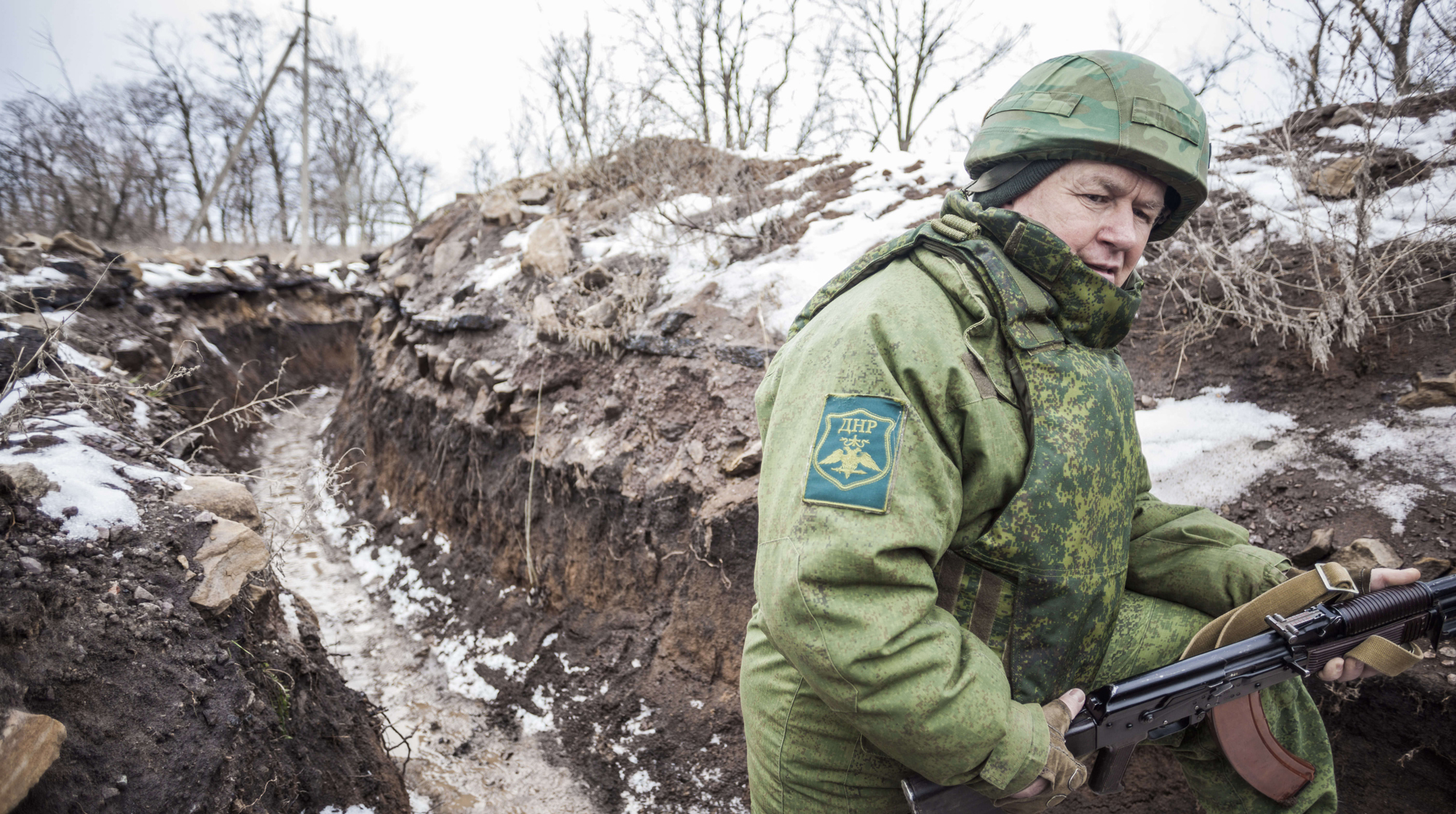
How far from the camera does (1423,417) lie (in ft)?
8.41

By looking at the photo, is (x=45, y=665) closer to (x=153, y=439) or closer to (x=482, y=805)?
(x=482, y=805)

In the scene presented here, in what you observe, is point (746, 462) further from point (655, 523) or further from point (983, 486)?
point (983, 486)

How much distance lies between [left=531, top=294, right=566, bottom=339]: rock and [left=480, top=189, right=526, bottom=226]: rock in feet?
7.83

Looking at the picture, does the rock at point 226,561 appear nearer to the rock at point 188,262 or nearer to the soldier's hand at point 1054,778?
the soldier's hand at point 1054,778

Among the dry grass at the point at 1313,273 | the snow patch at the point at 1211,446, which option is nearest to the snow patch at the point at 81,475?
the snow patch at the point at 1211,446

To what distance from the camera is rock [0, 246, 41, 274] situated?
6.57m

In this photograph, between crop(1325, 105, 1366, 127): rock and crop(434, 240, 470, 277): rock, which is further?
crop(434, 240, 470, 277): rock

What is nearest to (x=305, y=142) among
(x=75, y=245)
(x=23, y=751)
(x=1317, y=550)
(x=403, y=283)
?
(x=75, y=245)

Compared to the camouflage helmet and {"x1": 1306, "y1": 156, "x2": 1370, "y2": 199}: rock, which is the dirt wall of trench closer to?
the camouflage helmet

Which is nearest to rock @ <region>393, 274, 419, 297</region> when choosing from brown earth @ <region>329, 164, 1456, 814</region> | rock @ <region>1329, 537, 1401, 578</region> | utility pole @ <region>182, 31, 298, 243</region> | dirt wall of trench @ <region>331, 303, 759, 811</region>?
brown earth @ <region>329, 164, 1456, 814</region>

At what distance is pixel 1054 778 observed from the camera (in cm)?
123

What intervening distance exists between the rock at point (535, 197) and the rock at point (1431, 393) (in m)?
6.95

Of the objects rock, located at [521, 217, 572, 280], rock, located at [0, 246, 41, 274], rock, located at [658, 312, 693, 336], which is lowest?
rock, located at [658, 312, 693, 336]

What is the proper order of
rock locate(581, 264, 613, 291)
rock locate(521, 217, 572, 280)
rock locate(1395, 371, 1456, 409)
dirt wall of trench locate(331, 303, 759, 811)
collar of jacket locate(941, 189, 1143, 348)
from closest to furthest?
collar of jacket locate(941, 189, 1143, 348)
rock locate(1395, 371, 1456, 409)
dirt wall of trench locate(331, 303, 759, 811)
rock locate(581, 264, 613, 291)
rock locate(521, 217, 572, 280)
